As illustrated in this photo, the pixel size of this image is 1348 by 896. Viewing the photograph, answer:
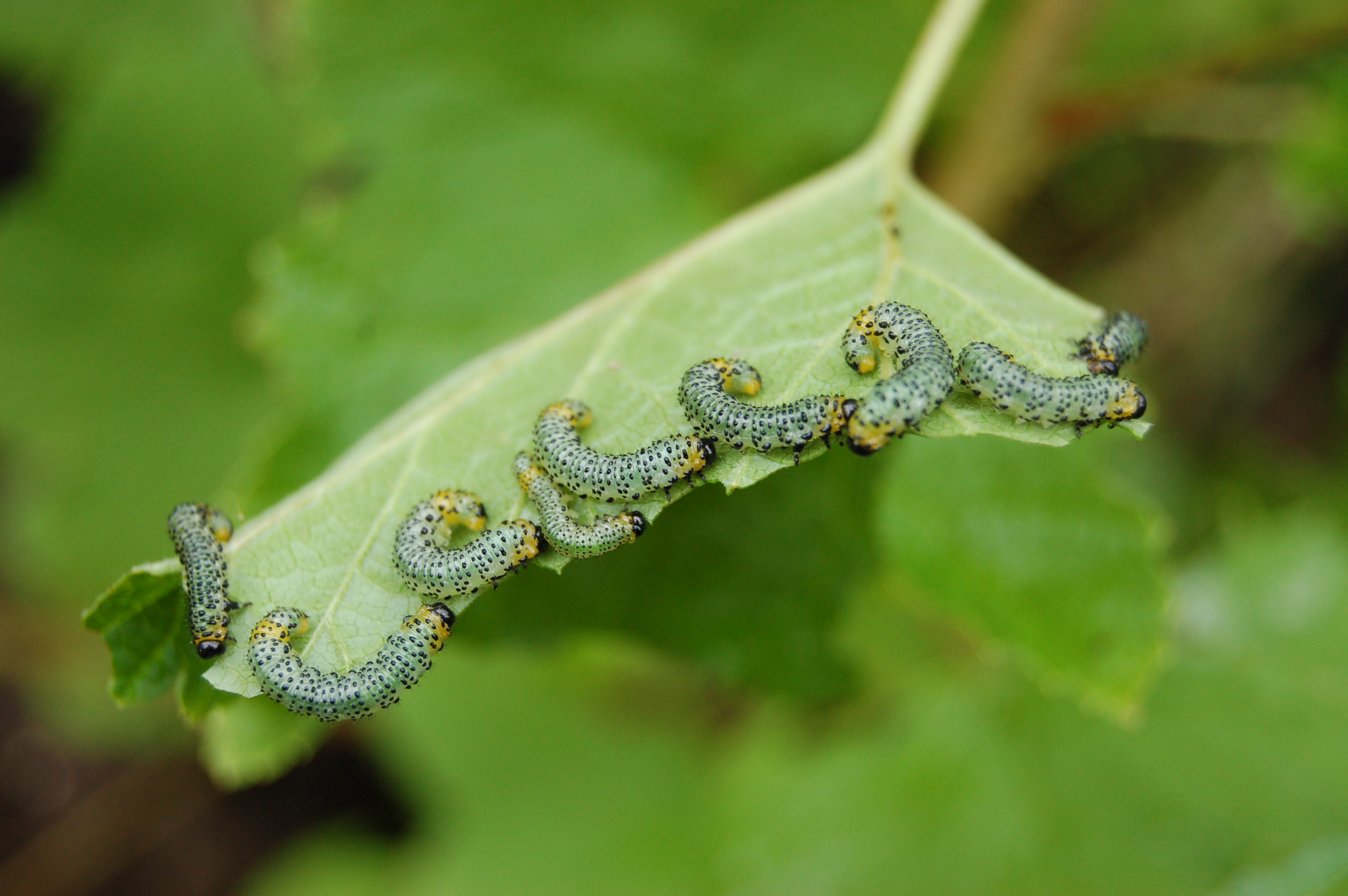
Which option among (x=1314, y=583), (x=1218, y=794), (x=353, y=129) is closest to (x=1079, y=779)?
(x=1218, y=794)

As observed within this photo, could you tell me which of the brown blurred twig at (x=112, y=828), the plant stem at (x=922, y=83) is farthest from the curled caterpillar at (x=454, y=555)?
the brown blurred twig at (x=112, y=828)

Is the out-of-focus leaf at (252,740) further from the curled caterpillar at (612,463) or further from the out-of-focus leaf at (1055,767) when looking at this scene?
the curled caterpillar at (612,463)

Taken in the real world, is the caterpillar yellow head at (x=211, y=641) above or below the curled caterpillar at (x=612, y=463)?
below

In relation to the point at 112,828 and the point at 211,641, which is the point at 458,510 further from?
the point at 112,828

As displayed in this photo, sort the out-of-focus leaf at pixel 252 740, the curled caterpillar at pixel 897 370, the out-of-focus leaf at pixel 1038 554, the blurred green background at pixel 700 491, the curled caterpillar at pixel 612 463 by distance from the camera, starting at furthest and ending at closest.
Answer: the blurred green background at pixel 700 491, the out-of-focus leaf at pixel 1038 554, the out-of-focus leaf at pixel 252 740, the curled caterpillar at pixel 612 463, the curled caterpillar at pixel 897 370

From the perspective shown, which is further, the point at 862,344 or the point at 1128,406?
the point at 862,344

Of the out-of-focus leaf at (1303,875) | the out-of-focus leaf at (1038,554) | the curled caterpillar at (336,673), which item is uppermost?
the curled caterpillar at (336,673)

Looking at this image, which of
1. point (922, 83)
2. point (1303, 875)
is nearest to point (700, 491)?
point (922, 83)
